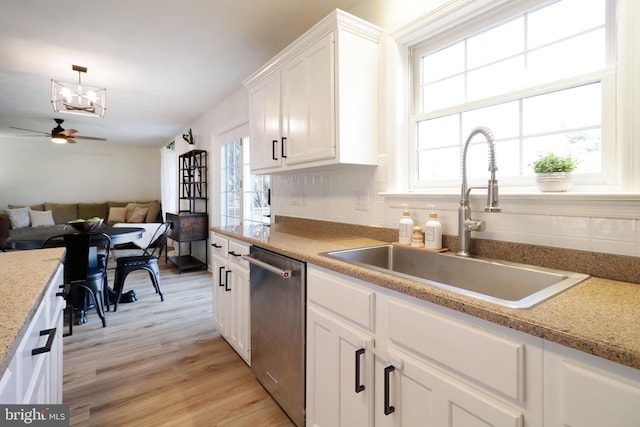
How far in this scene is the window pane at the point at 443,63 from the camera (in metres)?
1.64

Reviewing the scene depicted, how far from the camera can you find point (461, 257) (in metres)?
1.38

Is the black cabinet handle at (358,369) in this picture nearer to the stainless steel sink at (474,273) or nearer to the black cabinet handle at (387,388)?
the black cabinet handle at (387,388)

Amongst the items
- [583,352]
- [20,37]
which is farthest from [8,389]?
[20,37]

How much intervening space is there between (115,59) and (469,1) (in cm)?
298

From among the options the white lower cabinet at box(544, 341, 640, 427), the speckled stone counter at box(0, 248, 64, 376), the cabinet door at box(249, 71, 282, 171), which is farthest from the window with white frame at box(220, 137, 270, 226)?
the white lower cabinet at box(544, 341, 640, 427)

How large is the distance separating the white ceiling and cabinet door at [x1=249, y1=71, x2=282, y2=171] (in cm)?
46

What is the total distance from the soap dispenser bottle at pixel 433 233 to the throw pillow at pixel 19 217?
705cm

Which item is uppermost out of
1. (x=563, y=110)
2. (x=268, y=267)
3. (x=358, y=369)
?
(x=563, y=110)

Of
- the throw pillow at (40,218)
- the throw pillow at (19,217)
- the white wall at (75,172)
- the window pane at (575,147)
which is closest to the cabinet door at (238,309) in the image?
the window pane at (575,147)

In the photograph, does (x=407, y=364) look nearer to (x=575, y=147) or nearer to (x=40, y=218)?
(x=575, y=147)

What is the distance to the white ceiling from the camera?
212 cm

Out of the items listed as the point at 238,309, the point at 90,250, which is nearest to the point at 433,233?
the point at 238,309

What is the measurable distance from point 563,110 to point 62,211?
8.11 m

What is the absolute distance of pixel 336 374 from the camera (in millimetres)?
1271
